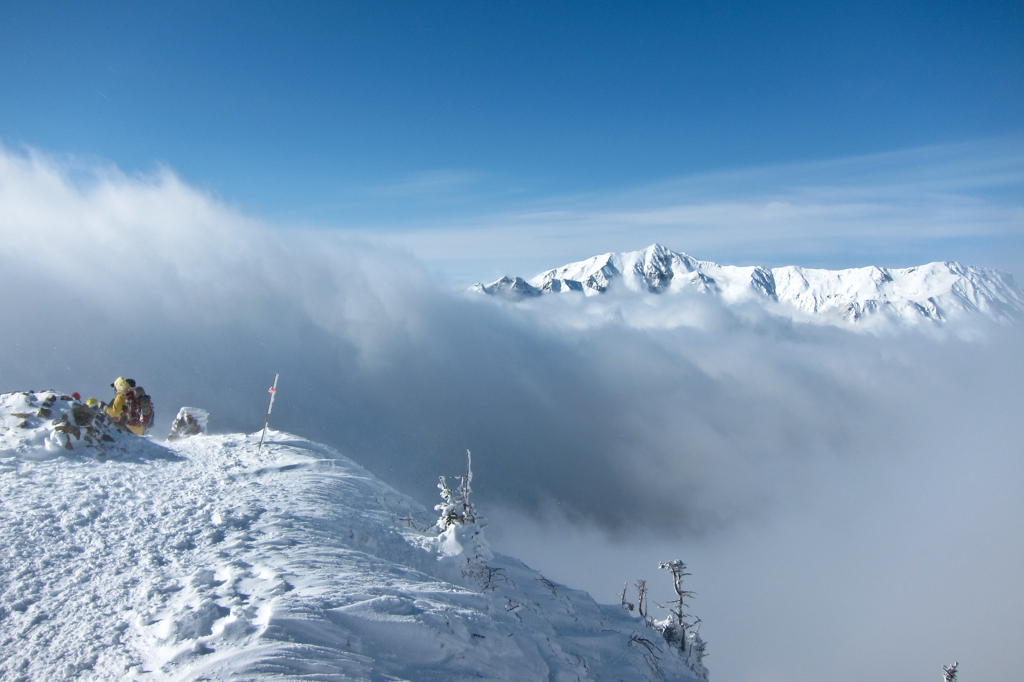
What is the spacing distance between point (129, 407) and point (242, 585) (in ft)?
47.5

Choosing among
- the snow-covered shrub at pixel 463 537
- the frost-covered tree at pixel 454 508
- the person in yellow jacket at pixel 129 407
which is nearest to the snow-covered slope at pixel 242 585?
the snow-covered shrub at pixel 463 537

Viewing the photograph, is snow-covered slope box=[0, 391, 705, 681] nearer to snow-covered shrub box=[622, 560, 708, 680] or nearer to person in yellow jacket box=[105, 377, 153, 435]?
snow-covered shrub box=[622, 560, 708, 680]

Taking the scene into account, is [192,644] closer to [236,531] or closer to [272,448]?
[236,531]

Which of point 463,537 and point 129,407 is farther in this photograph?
point 129,407

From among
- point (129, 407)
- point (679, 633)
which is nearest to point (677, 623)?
point (679, 633)

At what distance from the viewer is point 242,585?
8.15 metres

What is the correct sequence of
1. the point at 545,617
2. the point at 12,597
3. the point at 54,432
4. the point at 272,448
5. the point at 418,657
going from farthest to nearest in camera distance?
the point at 272,448 < the point at 54,432 < the point at 545,617 < the point at 418,657 < the point at 12,597

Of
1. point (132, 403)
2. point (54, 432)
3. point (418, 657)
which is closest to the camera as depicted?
point (418, 657)

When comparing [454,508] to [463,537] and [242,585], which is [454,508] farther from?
[242,585]

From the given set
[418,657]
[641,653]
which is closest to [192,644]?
[418,657]

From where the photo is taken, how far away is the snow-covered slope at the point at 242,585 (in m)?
6.55

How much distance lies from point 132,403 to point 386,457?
161m

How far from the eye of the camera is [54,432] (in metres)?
13.2

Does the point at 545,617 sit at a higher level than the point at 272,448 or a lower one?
lower
